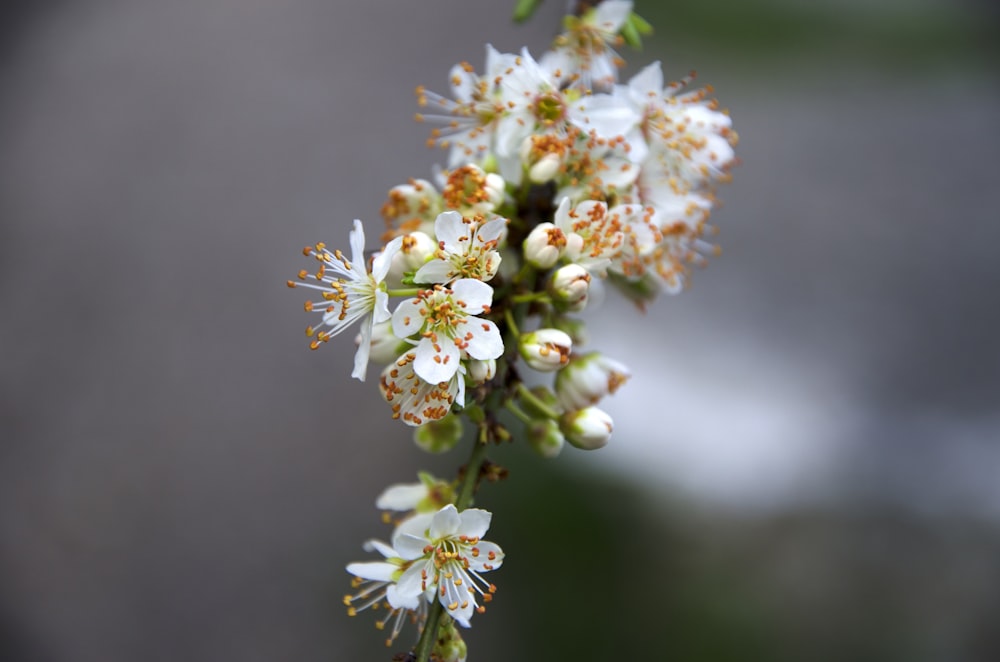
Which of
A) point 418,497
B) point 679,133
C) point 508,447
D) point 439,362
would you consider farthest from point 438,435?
point 508,447

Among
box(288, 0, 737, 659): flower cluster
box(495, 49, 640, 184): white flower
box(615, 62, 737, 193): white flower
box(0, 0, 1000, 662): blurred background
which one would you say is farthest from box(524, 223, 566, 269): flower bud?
box(0, 0, 1000, 662): blurred background

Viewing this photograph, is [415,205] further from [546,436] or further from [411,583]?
[411,583]

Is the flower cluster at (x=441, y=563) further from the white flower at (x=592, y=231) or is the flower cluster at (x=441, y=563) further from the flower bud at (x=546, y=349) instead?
the white flower at (x=592, y=231)

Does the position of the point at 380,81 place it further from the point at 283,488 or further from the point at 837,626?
the point at 837,626

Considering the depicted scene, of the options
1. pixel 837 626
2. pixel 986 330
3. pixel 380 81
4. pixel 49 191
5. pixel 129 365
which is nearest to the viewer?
pixel 837 626

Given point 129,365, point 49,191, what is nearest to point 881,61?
point 129,365

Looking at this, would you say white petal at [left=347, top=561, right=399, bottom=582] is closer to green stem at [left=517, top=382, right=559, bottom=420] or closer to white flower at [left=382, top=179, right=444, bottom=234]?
green stem at [left=517, top=382, right=559, bottom=420]

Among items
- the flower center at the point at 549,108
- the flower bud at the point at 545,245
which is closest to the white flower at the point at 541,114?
the flower center at the point at 549,108
